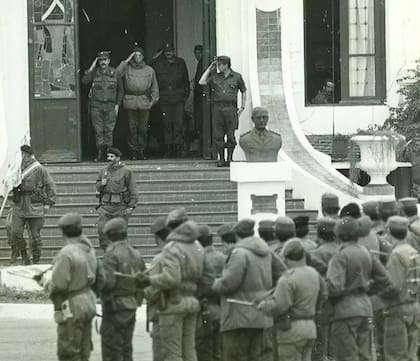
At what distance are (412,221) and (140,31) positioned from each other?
46.7 feet

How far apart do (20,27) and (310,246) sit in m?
11.4

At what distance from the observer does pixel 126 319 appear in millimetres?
17297

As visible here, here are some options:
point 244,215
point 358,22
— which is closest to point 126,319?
point 244,215

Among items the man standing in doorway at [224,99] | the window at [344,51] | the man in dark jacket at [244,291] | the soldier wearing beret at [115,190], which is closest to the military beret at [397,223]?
the man in dark jacket at [244,291]

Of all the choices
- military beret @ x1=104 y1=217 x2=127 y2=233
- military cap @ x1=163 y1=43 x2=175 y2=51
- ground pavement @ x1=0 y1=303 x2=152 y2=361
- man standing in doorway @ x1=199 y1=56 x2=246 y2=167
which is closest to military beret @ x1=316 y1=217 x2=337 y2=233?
military beret @ x1=104 y1=217 x2=127 y2=233

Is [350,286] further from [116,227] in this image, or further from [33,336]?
[33,336]

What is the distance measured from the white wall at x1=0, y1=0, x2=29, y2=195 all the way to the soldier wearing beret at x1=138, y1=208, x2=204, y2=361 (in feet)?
37.0

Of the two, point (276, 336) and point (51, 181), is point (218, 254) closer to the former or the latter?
point (276, 336)

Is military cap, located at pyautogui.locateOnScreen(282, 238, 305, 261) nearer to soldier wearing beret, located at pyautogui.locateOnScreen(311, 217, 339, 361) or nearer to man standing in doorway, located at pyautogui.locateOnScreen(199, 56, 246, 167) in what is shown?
soldier wearing beret, located at pyautogui.locateOnScreen(311, 217, 339, 361)

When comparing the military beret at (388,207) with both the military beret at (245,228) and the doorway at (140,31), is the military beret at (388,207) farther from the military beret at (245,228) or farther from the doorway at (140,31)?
the doorway at (140,31)

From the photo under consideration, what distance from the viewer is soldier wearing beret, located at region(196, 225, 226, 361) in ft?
57.1

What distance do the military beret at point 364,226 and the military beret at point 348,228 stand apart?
8.1 inches

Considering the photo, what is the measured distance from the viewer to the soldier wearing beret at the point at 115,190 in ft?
79.7

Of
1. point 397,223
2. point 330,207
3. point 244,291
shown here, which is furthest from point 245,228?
point 330,207
